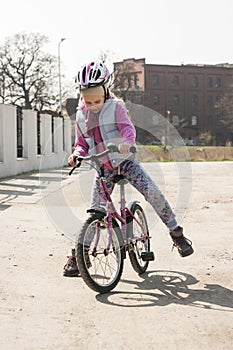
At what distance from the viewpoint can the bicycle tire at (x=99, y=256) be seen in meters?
4.50

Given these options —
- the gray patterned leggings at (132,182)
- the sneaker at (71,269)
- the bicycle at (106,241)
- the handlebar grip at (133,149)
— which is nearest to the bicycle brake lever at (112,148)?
the bicycle at (106,241)

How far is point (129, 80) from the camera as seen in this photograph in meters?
69.6

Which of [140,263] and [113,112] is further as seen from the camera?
[140,263]

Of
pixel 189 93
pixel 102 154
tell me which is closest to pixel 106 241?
pixel 102 154

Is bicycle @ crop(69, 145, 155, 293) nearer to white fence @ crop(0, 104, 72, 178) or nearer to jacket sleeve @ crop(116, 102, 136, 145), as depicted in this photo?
jacket sleeve @ crop(116, 102, 136, 145)

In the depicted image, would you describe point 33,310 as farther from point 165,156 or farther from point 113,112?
point 165,156

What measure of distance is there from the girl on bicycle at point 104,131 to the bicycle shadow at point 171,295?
0.57 meters

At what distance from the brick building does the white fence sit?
181 feet

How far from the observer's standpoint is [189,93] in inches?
3484

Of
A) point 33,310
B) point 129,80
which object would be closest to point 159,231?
point 33,310

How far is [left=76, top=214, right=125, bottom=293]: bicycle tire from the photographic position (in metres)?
4.50

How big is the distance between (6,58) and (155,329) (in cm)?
5547

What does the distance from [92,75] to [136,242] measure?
152 centimetres

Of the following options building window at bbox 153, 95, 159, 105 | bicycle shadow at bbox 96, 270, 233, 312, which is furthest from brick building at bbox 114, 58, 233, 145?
bicycle shadow at bbox 96, 270, 233, 312
